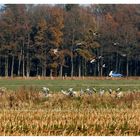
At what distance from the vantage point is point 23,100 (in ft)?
41.3

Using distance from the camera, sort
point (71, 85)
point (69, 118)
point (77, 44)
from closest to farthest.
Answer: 1. point (69, 118)
2. point (71, 85)
3. point (77, 44)

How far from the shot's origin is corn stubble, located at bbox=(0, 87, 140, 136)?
754 cm

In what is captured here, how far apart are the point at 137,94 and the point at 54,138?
30.1ft

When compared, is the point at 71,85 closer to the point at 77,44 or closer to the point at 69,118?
the point at 69,118

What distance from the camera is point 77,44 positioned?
169 feet

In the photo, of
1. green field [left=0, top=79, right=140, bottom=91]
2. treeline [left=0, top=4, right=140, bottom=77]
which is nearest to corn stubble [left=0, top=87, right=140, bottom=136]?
green field [left=0, top=79, right=140, bottom=91]

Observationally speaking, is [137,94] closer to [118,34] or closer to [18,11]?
[18,11]

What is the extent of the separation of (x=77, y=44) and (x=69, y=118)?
42.9 meters

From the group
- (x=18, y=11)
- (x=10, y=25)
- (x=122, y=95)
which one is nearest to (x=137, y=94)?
(x=122, y=95)

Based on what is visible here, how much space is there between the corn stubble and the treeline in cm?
3032

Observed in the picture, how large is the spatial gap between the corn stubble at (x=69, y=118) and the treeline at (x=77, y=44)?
99.5 ft

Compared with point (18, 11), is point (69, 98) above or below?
below

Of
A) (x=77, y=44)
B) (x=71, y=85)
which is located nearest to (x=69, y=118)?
(x=71, y=85)

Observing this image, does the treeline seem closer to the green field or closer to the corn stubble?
the green field
